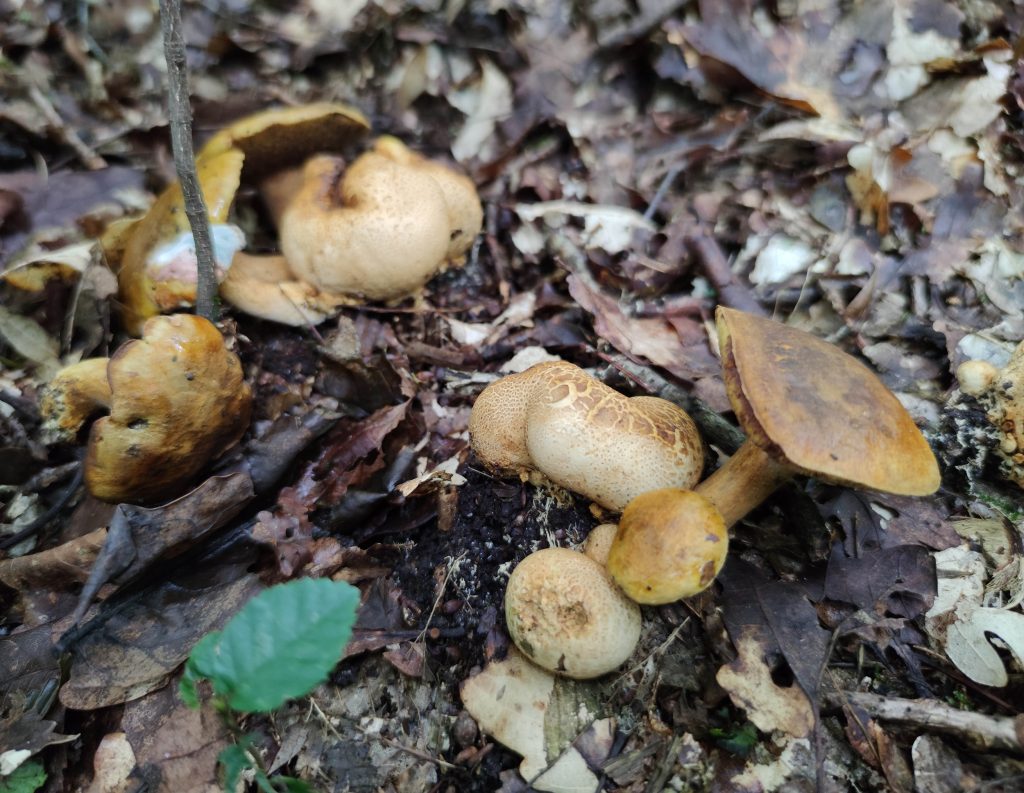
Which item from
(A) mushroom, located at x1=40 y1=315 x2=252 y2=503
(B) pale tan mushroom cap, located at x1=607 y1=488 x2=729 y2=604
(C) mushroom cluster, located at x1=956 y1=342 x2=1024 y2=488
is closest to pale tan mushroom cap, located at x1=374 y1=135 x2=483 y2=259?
(A) mushroom, located at x1=40 y1=315 x2=252 y2=503

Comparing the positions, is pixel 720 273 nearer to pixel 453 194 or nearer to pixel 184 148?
pixel 453 194

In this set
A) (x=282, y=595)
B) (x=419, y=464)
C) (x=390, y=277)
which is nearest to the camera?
(x=282, y=595)

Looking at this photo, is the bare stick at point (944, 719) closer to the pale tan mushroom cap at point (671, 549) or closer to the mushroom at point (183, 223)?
the pale tan mushroom cap at point (671, 549)

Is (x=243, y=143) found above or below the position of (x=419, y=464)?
above

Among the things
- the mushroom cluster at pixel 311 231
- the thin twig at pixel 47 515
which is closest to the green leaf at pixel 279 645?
the thin twig at pixel 47 515

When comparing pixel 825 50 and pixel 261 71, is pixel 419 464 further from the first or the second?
pixel 825 50

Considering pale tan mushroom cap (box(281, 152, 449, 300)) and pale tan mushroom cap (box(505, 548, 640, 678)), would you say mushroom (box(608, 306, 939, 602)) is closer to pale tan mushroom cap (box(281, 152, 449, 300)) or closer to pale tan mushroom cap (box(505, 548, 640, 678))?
pale tan mushroom cap (box(505, 548, 640, 678))

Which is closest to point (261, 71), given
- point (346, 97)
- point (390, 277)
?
point (346, 97)
